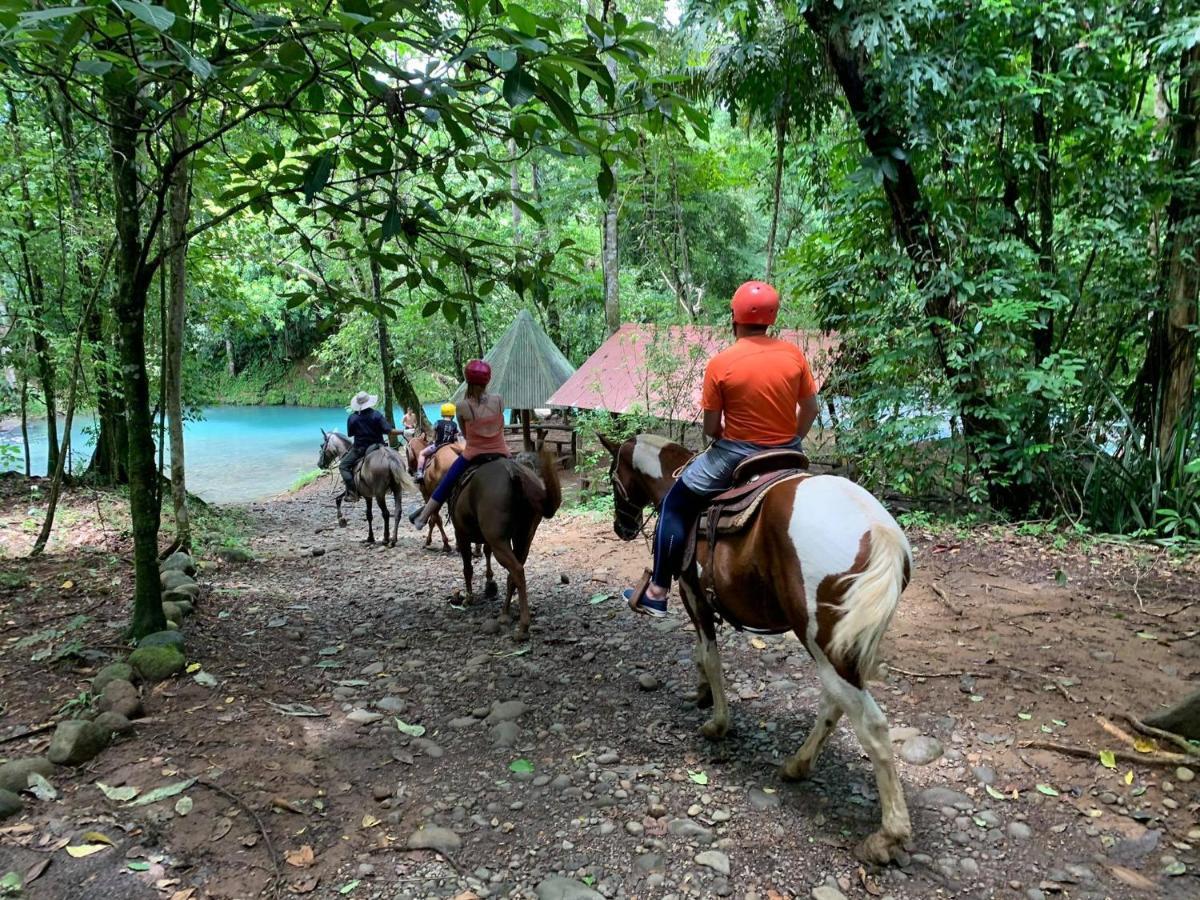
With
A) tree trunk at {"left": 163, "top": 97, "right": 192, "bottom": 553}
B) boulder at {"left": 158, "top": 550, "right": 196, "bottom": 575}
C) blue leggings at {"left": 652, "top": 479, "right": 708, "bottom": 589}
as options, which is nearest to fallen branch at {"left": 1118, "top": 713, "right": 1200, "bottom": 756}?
blue leggings at {"left": 652, "top": 479, "right": 708, "bottom": 589}

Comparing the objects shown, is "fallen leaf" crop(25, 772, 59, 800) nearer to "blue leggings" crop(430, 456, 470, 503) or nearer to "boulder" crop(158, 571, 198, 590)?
"boulder" crop(158, 571, 198, 590)

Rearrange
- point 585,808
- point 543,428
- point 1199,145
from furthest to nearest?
point 543,428
point 1199,145
point 585,808

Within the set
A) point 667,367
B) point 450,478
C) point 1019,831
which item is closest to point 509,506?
point 450,478

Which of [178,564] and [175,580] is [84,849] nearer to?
[175,580]

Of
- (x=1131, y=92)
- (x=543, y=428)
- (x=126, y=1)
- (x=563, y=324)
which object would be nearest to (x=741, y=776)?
(x=126, y=1)

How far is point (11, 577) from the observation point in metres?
6.06

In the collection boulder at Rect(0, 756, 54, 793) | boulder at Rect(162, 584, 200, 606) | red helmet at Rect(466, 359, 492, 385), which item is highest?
red helmet at Rect(466, 359, 492, 385)

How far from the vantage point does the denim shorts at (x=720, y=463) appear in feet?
11.7

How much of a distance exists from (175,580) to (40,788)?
3.10 m

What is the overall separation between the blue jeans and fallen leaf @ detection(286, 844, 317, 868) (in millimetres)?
2050

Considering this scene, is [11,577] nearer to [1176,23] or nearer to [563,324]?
[1176,23]

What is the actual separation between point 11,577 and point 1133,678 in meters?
8.50

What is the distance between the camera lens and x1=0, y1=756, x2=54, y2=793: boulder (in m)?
3.04

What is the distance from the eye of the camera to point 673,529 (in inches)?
152
